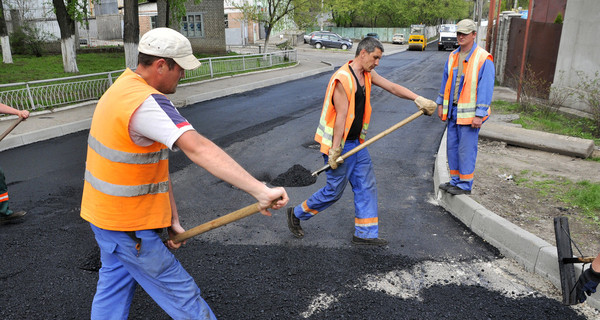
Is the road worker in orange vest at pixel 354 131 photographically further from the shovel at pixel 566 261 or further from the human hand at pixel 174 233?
the human hand at pixel 174 233

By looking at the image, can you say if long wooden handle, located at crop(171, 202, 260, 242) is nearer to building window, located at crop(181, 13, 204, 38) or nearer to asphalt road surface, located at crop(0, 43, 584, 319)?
asphalt road surface, located at crop(0, 43, 584, 319)

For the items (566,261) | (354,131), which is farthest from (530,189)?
(354,131)

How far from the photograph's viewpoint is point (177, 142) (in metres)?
1.95

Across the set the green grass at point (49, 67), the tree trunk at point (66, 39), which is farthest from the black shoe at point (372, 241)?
the tree trunk at point (66, 39)

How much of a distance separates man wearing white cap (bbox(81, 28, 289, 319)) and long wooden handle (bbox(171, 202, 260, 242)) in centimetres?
8

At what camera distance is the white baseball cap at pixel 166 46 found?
2.09 m

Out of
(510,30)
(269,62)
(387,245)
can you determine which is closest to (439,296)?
(387,245)

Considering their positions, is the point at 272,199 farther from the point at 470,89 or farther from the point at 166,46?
the point at 470,89

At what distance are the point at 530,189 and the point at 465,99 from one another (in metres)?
1.51

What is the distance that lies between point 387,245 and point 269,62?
57.5ft

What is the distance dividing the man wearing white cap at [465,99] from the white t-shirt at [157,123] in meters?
3.50

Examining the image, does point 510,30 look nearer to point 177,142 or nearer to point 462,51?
point 462,51

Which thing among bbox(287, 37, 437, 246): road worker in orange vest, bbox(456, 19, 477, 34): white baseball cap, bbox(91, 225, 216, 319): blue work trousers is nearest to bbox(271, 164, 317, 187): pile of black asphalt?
bbox(287, 37, 437, 246): road worker in orange vest

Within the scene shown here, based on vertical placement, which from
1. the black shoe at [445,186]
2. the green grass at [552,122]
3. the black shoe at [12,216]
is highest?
the green grass at [552,122]
